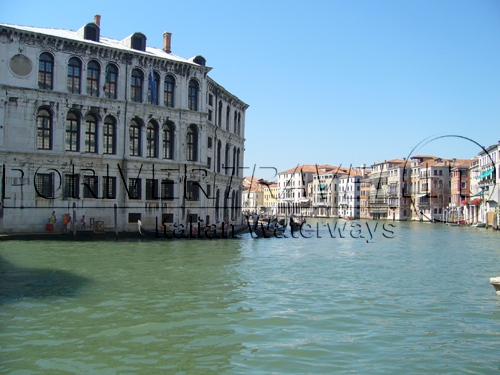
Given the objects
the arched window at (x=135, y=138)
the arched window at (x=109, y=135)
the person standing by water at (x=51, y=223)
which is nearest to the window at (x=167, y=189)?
the arched window at (x=135, y=138)

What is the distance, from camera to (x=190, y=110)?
1044 inches

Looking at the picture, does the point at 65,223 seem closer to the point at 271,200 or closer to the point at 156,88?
the point at 156,88

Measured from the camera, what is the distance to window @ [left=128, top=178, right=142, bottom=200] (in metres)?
24.6

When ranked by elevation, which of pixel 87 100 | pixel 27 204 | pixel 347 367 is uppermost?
pixel 87 100

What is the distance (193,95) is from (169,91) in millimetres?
1444

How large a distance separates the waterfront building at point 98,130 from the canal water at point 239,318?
26.8ft

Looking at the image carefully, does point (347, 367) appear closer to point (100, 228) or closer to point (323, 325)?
point (323, 325)

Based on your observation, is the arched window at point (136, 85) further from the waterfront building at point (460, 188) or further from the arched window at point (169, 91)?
the waterfront building at point (460, 188)

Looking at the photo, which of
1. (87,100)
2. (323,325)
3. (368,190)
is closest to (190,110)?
(87,100)

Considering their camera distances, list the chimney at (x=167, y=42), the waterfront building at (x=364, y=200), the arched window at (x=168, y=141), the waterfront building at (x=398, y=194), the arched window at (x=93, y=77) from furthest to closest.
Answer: the waterfront building at (x=364, y=200), the waterfront building at (x=398, y=194), the chimney at (x=167, y=42), the arched window at (x=168, y=141), the arched window at (x=93, y=77)

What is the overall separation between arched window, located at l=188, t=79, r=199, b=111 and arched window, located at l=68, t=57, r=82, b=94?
5.91m

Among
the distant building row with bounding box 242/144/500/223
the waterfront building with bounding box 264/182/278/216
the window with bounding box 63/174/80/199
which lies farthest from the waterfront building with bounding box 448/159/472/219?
the window with bounding box 63/174/80/199

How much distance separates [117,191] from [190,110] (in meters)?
5.96

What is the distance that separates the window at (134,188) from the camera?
24.6m
